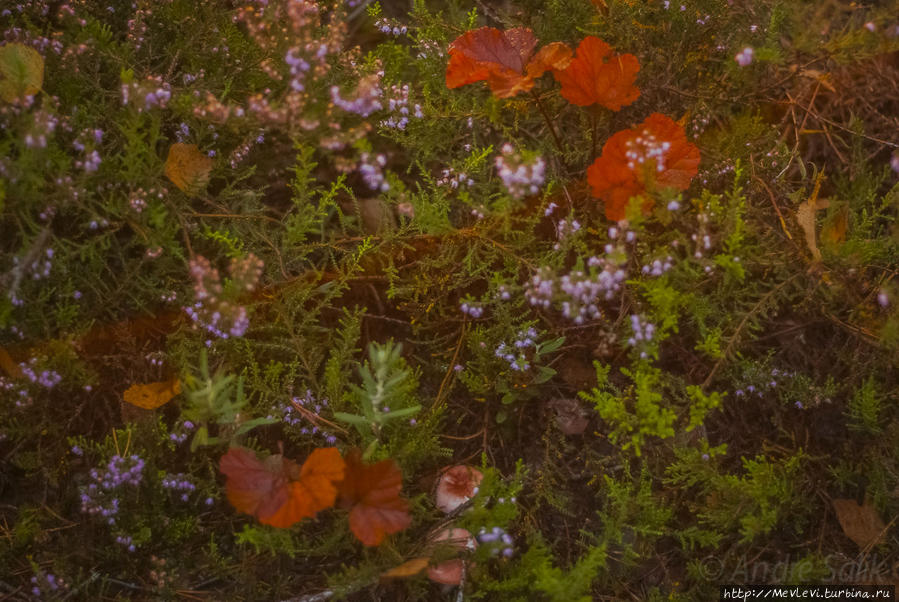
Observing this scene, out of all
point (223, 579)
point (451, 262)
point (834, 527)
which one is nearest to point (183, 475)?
point (223, 579)

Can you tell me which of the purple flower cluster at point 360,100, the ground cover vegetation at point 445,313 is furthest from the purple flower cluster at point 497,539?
the purple flower cluster at point 360,100

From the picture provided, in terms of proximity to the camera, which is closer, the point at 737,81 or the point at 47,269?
the point at 47,269

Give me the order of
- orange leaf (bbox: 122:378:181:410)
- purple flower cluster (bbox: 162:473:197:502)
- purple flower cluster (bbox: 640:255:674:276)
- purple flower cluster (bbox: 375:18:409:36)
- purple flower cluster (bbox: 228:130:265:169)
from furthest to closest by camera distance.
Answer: purple flower cluster (bbox: 375:18:409:36) → purple flower cluster (bbox: 228:130:265:169) → orange leaf (bbox: 122:378:181:410) → purple flower cluster (bbox: 162:473:197:502) → purple flower cluster (bbox: 640:255:674:276)

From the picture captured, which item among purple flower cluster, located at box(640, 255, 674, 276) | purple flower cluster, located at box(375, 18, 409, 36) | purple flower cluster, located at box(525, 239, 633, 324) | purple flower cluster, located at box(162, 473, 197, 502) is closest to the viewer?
purple flower cluster, located at box(525, 239, 633, 324)

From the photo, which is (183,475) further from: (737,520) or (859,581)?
(859,581)

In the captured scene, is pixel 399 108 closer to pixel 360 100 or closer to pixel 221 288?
pixel 360 100

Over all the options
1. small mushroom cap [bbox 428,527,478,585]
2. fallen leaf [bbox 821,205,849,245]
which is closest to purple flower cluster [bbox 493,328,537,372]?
small mushroom cap [bbox 428,527,478,585]

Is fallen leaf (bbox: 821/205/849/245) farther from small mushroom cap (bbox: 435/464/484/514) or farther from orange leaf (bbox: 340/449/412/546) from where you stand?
orange leaf (bbox: 340/449/412/546)
